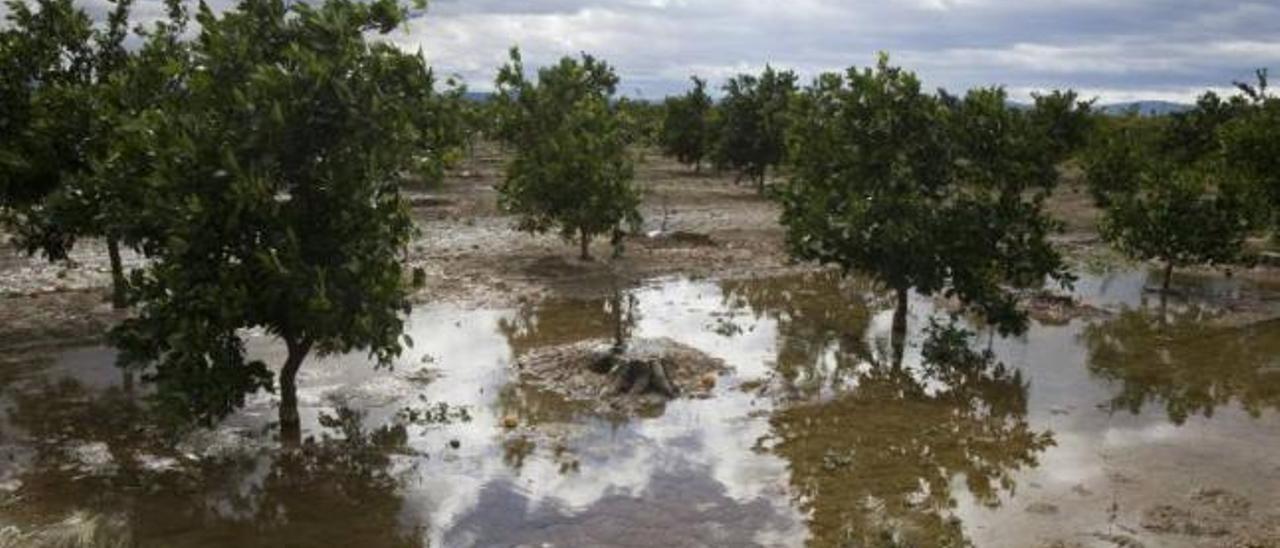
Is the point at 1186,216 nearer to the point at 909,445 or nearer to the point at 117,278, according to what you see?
the point at 909,445

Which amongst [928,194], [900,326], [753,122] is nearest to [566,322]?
[900,326]

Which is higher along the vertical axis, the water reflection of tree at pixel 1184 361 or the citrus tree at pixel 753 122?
the citrus tree at pixel 753 122

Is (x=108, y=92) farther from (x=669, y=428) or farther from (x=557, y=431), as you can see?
(x=669, y=428)

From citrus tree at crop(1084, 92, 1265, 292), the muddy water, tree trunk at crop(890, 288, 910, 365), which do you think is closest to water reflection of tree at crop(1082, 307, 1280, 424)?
the muddy water

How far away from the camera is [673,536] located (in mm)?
13305

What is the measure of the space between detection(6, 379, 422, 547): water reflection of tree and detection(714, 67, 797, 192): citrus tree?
37.3 meters

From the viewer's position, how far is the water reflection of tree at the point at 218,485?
1338 centimetres

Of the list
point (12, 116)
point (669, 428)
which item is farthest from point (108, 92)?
point (669, 428)

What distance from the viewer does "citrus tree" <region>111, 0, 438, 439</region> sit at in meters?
13.7

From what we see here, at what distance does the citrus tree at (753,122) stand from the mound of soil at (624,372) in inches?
1244

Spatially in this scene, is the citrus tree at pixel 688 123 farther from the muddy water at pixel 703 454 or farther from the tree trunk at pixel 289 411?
the tree trunk at pixel 289 411

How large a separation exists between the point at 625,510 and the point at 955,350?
1082 centimetres

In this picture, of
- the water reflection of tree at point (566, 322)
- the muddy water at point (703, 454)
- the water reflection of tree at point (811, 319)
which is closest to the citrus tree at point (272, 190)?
the muddy water at point (703, 454)

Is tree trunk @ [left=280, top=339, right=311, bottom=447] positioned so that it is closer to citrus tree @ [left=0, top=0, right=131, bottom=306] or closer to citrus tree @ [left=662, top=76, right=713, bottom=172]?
citrus tree @ [left=0, top=0, right=131, bottom=306]
